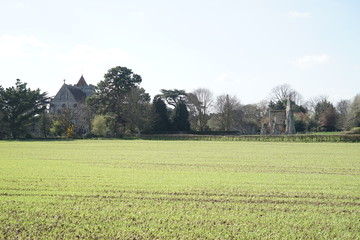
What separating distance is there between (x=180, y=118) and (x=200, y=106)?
10.8 meters

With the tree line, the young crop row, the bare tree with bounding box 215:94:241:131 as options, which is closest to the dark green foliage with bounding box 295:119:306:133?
the tree line

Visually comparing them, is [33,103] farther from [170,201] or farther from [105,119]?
[170,201]

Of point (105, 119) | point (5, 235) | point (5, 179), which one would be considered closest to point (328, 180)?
point (5, 235)

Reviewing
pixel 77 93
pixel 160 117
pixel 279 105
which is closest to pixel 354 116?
pixel 279 105

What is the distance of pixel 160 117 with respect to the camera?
78688 millimetres

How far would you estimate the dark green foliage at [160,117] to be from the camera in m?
77.5

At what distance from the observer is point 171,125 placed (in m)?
79.9

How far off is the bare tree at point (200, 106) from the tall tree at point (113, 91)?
54.8 ft

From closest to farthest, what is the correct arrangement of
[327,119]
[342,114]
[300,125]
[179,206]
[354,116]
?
[179,206] < [354,116] < [300,125] < [342,114] < [327,119]

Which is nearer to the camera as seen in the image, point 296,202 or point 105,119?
point 296,202

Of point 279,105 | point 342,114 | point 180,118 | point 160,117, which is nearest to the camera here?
point 160,117

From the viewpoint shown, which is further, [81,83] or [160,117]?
[81,83]

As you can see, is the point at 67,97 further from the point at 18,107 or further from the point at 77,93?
the point at 18,107

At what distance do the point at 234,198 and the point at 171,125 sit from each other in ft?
227
